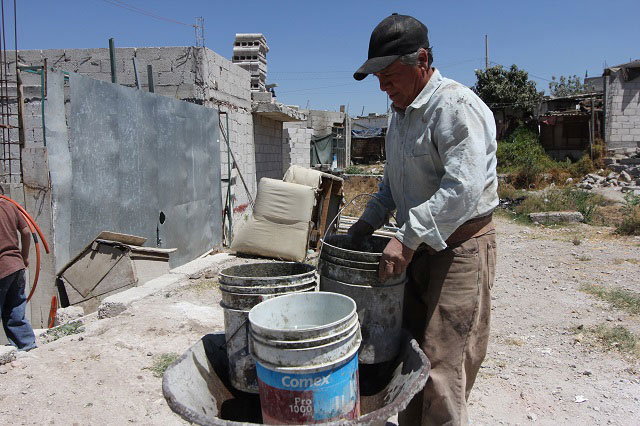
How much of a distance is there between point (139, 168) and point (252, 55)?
18.2ft

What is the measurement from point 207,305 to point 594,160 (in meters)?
19.4

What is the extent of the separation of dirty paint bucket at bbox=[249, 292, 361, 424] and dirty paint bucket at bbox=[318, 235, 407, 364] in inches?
11.7

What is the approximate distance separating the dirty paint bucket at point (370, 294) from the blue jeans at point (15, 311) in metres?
3.74

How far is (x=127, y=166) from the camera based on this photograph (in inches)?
252

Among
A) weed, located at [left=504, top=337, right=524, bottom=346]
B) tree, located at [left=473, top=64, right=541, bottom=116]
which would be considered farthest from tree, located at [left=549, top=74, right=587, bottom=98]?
weed, located at [left=504, top=337, right=524, bottom=346]

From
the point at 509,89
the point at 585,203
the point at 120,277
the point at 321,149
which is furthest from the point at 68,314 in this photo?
the point at 509,89

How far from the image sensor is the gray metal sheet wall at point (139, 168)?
562 cm

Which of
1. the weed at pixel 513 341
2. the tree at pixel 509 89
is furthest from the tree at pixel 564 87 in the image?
the weed at pixel 513 341

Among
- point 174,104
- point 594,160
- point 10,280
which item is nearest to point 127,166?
point 174,104

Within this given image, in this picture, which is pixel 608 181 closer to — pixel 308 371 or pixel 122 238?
pixel 122 238

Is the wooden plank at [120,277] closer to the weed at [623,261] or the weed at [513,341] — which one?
the weed at [513,341]

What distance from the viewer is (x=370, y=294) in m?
1.94

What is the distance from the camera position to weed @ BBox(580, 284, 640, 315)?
5372mm

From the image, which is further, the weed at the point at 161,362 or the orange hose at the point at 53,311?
the orange hose at the point at 53,311
